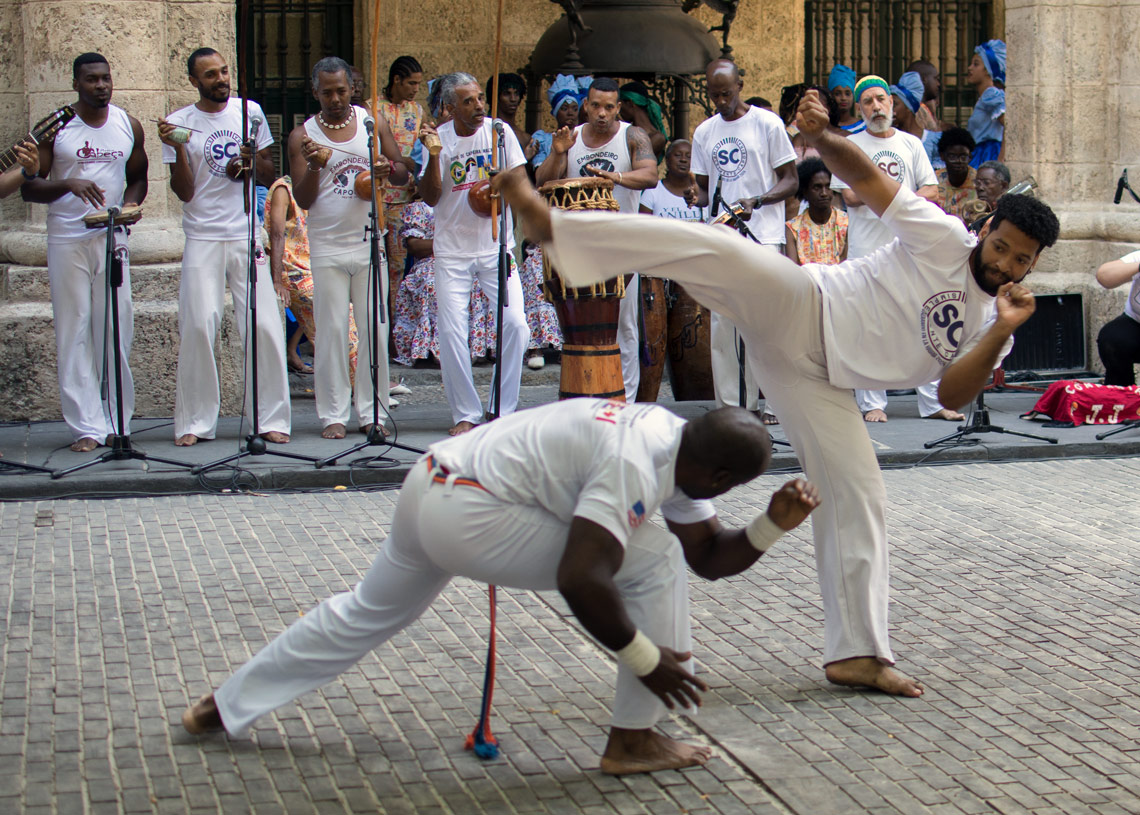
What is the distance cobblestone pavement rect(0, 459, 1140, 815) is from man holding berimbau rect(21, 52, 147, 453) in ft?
5.32

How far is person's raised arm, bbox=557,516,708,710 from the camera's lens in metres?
3.77

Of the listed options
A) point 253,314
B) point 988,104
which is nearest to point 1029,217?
point 253,314

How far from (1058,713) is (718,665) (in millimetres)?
1156

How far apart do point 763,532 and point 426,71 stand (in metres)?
10.2

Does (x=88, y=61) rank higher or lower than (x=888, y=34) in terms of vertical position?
lower

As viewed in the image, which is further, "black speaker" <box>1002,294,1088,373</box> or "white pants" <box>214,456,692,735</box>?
"black speaker" <box>1002,294,1088,373</box>

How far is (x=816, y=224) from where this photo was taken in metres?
10.4

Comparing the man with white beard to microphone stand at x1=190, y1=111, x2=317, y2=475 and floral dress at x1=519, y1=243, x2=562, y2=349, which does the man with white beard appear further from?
microphone stand at x1=190, y1=111, x2=317, y2=475

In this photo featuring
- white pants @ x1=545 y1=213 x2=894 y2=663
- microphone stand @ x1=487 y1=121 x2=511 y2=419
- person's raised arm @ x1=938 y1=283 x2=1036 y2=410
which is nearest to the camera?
person's raised arm @ x1=938 y1=283 x2=1036 y2=410

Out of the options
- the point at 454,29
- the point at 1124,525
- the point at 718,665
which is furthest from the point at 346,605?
the point at 454,29

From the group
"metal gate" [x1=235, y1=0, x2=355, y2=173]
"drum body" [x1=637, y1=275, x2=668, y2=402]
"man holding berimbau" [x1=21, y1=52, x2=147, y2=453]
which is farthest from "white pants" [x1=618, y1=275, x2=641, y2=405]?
"metal gate" [x1=235, y1=0, x2=355, y2=173]

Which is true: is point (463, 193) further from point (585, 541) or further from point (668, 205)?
point (585, 541)

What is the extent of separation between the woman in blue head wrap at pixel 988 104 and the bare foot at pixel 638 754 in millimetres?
9520

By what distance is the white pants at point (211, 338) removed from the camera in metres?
9.05
